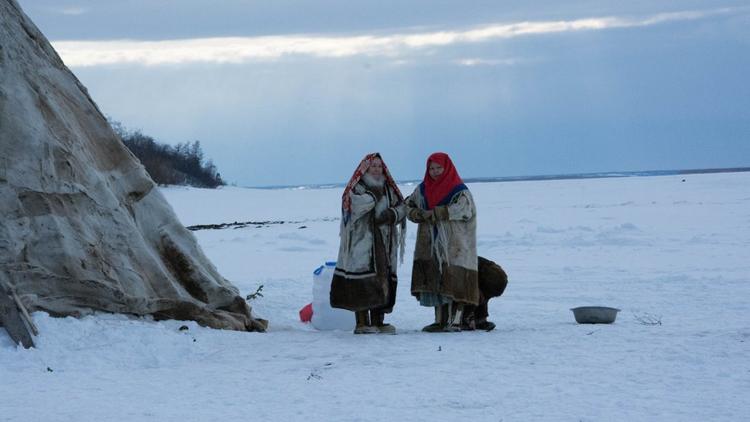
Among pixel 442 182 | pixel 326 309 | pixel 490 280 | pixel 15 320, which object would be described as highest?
pixel 442 182

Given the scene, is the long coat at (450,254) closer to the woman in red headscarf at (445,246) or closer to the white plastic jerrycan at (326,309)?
the woman in red headscarf at (445,246)

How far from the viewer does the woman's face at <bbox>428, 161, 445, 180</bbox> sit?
29.8 ft

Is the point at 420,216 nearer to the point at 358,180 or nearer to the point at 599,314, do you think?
the point at 358,180

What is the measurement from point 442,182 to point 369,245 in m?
0.83

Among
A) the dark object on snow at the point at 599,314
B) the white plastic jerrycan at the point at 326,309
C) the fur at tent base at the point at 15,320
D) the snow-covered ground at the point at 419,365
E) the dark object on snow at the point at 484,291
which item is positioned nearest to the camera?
the snow-covered ground at the point at 419,365

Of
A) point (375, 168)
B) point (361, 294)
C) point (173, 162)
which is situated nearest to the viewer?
point (361, 294)

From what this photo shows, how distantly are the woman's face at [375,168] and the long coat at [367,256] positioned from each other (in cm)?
14

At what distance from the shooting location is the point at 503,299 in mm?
11984

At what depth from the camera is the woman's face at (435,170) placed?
9.07 m

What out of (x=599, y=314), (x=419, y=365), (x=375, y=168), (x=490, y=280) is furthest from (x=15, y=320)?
(x=599, y=314)

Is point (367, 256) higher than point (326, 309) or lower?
higher

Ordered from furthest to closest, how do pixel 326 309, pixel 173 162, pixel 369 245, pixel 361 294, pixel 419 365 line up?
1. pixel 173 162
2. pixel 326 309
3. pixel 369 245
4. pixel 361 294
5. pixel 419 365

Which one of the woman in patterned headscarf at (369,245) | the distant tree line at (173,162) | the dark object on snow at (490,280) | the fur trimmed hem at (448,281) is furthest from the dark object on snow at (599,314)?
the distant tree line at (173,162)

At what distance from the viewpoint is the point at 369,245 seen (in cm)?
902
